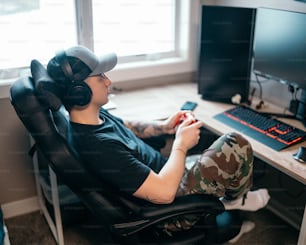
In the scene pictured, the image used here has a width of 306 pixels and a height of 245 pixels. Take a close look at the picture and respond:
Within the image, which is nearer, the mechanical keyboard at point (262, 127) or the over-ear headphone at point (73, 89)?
the over-ear headphone at point (73, 89)

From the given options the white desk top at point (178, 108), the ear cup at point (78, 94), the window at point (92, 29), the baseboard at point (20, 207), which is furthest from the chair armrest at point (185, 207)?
the baseboard at point (20, 207)

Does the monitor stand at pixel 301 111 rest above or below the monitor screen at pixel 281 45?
below

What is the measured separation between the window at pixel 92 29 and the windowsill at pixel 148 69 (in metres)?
0.02

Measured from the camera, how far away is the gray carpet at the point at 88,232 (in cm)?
206

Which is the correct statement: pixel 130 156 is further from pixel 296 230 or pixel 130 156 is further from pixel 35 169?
pixel 296 230

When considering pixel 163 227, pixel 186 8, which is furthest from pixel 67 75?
pixel 186 8

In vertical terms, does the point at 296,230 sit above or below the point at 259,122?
below

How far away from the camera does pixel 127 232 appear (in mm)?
1409

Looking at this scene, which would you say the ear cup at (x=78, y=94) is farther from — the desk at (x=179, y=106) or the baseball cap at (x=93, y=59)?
the desk at (x=179, y=106)

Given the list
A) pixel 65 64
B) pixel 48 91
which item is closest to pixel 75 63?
pixel 65 64

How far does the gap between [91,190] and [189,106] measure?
0.86 metres

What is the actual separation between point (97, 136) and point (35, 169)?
33.1 inches

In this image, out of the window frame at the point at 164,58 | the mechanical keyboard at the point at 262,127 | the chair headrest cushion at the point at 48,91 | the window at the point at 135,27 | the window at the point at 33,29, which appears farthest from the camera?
the window at the point at 135,27

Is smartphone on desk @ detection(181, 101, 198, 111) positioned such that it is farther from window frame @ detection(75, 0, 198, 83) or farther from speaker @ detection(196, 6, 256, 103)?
window frame @ detection(75, 0, 198, 83)
